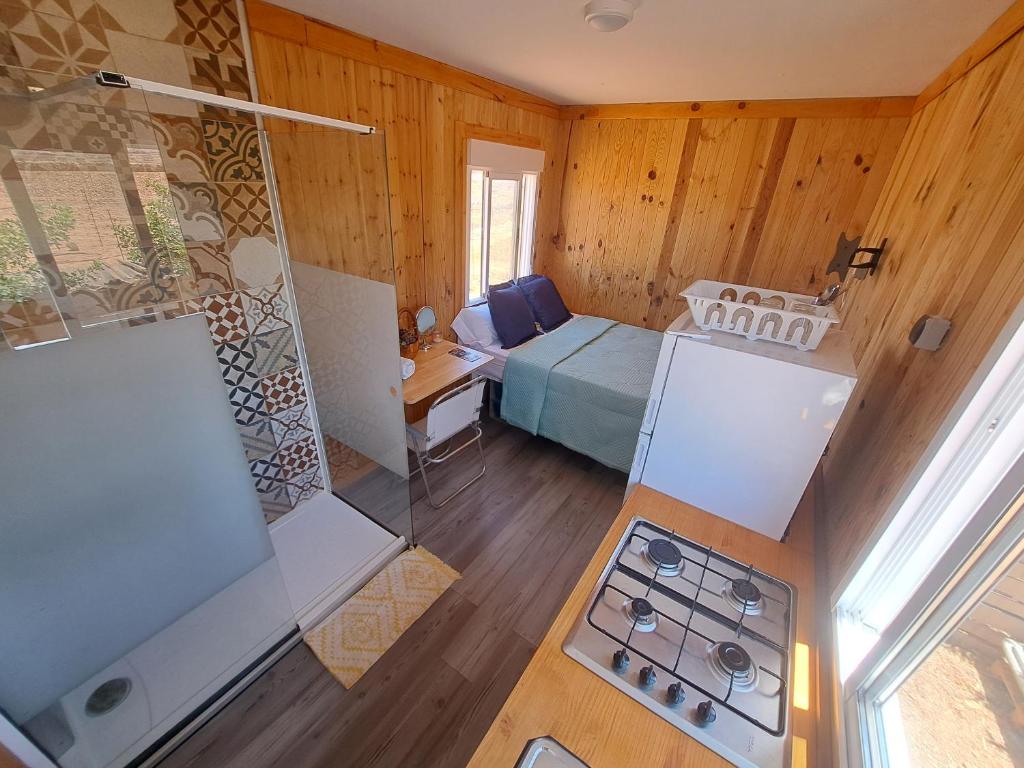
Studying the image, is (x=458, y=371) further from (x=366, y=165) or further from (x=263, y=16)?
(x=263, y=16)

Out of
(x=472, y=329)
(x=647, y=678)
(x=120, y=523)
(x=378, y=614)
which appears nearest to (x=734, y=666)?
(x=647, y=678)

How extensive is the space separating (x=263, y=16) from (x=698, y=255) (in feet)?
9.83

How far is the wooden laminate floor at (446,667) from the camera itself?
1.35 metres

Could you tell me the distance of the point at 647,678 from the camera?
2.57ft

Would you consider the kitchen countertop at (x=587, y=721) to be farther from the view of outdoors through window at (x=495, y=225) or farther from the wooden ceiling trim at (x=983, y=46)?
the view of outdoors through window at (x=495, y=225)

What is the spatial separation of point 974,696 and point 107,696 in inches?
89.5

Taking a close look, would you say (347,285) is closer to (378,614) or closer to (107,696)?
(378,614)

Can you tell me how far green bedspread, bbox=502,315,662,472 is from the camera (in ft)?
8.03

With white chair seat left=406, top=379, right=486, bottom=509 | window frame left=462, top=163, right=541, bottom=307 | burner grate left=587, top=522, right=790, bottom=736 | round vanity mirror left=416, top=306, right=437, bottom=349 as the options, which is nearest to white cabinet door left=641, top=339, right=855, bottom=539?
burner grate left=587, top=522, right=790, bottom=736

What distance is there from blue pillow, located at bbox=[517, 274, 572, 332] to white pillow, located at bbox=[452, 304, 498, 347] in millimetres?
507

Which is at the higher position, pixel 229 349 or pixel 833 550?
pixel 229 349

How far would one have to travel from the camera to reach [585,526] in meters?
2.29

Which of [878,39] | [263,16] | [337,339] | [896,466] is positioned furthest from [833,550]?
[263,16]

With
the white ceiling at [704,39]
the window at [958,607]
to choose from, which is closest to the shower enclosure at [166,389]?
the white ceiling at [704,39]
